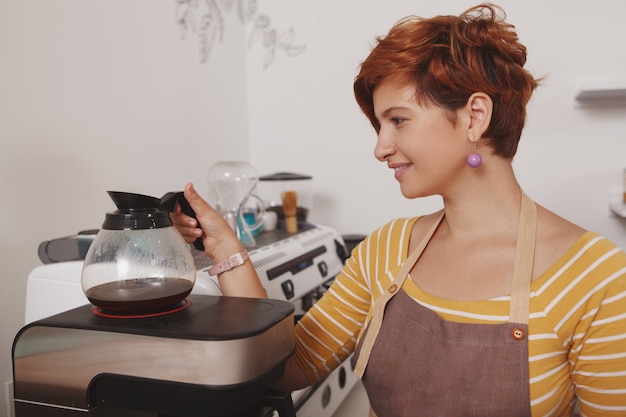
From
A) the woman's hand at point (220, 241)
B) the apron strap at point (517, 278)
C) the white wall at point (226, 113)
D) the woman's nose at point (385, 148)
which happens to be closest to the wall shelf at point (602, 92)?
the white wall at point (226, 113)

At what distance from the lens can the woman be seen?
34.0 inches

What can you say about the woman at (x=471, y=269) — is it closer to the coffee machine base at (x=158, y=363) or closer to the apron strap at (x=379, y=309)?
the apron strap at (x=379, y=309)

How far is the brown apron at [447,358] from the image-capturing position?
878 mm

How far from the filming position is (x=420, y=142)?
3.10ft

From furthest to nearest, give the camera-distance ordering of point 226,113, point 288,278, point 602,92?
point 226,113 → point 602,92 → point 288,278

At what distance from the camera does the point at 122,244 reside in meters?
0.84

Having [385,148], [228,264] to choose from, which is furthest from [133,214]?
[385,148]

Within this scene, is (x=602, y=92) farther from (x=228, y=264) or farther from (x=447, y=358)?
(x=228, y=264)

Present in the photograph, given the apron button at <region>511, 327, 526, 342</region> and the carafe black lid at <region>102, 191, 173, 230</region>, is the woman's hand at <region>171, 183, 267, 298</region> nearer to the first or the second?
the carafe black lid at <region>102, 191, 173, 230</region>

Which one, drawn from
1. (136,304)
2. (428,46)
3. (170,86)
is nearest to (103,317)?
(136,304)

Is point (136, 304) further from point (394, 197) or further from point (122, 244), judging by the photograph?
point (394, 197)

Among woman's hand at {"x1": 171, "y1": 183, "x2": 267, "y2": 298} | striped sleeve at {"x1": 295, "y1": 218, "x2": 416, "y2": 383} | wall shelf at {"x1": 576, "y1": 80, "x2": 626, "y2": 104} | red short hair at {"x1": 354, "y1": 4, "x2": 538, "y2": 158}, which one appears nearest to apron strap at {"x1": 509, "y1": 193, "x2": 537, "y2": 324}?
red short hair at {"x1": 354, "y1": 4, "x2": 538, "y2": 158}

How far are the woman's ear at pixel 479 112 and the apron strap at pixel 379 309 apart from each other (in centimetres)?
24

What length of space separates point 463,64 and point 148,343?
66cm
